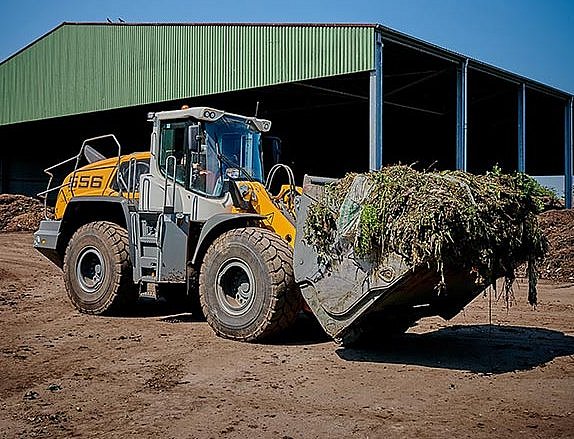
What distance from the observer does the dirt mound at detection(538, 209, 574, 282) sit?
16.6 metres

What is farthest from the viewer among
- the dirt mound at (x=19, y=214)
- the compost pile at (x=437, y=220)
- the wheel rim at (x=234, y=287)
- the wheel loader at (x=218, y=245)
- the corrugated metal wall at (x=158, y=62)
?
the dirt mound at (x=19, y=214)

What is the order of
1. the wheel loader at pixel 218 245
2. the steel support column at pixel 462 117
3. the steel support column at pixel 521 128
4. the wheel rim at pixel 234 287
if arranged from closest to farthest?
1. the wheel loader at pixel 218 245
2. the wheel rim at pixel 234 287
3. the steel support column at pixel 462 117
4. the steel support column at pixel 521 128

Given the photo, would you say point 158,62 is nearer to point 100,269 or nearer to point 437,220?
point 100,269

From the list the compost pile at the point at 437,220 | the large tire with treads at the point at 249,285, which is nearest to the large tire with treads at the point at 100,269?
the large tire with treads at the point at 249,285

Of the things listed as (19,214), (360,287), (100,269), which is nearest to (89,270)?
(100,269)

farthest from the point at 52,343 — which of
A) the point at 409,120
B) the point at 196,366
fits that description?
the point at 409,120

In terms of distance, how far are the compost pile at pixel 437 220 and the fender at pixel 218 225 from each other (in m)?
1.49

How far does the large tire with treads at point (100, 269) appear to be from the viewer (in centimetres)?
1025

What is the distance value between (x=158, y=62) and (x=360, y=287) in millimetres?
16523

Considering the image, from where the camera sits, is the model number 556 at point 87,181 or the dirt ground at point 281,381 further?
the model number 556 at point 87,181

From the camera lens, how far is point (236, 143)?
962cm

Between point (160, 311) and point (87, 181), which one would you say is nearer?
point (87, 181)

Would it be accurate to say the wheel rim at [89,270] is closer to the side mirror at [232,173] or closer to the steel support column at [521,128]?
the side mirror at [232,173]

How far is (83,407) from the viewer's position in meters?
5.90
